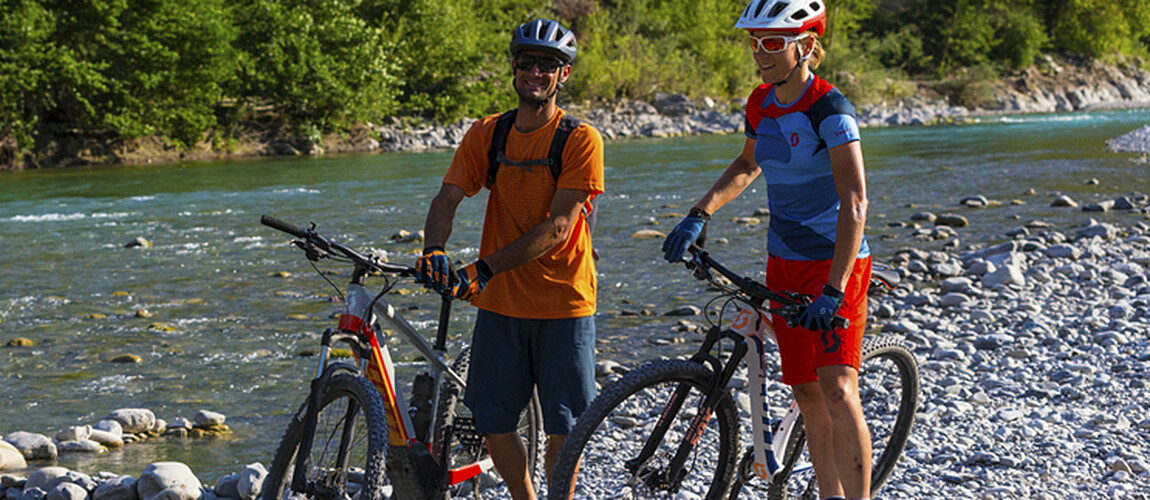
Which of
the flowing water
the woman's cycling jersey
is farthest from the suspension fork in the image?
the flowing water

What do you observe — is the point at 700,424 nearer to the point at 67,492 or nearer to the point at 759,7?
the point at 759,7

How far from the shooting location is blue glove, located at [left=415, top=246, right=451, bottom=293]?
3.25 m

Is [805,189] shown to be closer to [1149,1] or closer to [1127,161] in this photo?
[1127,161]

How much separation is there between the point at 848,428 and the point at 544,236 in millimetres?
1174

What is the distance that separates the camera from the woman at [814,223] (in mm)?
3289

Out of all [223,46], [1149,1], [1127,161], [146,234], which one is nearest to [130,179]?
[223,46]

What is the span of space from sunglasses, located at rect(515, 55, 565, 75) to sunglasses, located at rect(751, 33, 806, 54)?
2.10 feet

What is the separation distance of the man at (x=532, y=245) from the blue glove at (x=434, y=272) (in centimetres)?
10

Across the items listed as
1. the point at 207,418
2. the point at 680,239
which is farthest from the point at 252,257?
the point at 680,239

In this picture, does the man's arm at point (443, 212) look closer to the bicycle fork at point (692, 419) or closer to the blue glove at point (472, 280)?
the blue glove at point (472, 280)

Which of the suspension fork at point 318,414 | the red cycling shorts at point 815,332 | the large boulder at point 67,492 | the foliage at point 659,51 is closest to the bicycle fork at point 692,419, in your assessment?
the red cycling shorts at point 815,332

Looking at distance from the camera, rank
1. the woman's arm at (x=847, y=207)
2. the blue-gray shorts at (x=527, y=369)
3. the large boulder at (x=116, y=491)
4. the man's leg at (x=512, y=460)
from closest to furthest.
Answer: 1. the woman's arm at (x=847, y=207)
2. the blue-gray shorts at (x=527, y=369)
3. the man's leg at (x=512, y=460)
4. the large boulder at (x=116, y=491)

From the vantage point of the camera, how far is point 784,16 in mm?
3340

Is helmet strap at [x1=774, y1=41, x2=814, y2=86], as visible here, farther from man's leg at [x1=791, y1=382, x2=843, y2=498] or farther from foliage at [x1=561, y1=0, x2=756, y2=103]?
foliage at [x1=561, y1=0, x2=756, y2=103]
